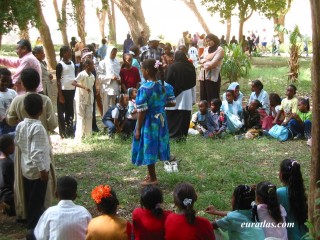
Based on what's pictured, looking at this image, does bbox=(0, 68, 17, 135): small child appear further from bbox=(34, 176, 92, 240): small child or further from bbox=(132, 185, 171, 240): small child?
bbox=(132, 185, 171, 240): small child

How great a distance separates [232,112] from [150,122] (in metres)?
3.72

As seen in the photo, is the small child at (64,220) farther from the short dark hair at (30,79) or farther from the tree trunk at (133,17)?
the tree trunk at (133,17)

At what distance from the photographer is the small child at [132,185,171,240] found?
4.23 meters

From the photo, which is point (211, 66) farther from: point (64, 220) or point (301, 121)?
point (64, 220)

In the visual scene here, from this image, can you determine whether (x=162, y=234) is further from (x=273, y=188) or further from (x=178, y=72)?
(x=178, y=72)

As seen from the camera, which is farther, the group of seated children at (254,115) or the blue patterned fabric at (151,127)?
the group of seated children at (254,115)

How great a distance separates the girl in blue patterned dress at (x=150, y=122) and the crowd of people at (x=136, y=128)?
1 cm

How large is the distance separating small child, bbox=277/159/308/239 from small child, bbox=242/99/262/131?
5287 mm

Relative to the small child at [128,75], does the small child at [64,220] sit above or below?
below

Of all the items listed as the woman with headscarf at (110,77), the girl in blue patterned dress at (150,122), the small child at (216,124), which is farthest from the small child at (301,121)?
the girl in blue patterned dress at (150,122)

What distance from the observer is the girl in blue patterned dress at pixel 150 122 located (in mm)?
6445

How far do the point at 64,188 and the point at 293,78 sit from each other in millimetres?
13058

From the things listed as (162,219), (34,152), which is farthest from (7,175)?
(162,219)

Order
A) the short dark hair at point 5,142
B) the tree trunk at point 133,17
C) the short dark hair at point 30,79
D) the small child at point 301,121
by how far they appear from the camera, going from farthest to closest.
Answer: the tree trunk at point 133,17, the small child at point 301,121, the short dark hair at point 5,142, the short dark hair at point 30,79
